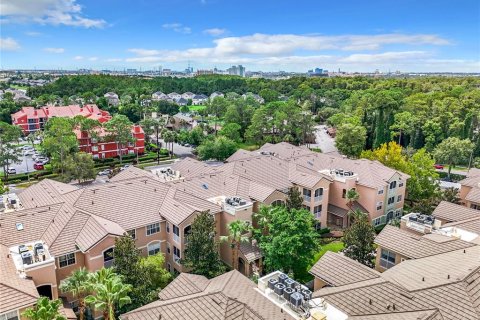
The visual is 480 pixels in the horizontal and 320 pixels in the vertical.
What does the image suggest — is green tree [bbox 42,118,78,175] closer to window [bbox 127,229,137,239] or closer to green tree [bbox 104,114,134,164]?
green tree [bbox 104,114,134,164]

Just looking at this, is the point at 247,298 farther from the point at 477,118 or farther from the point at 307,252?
the point at 477,118

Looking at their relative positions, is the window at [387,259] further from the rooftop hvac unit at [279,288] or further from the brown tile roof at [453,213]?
the rooftop hvac unit at [279,288]

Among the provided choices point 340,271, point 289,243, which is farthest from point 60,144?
point 340,271

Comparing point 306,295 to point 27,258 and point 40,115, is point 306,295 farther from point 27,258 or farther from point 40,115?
point 40,115

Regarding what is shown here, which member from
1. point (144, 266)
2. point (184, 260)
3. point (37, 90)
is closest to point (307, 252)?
point (184, 260)

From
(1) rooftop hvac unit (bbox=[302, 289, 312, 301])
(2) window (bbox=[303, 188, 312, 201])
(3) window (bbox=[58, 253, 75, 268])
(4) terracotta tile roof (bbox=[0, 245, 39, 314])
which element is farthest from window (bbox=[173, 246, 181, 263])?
(2) window (bbox=[303, 188, 312, 201])
